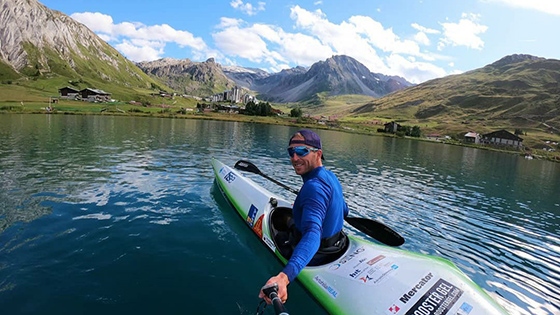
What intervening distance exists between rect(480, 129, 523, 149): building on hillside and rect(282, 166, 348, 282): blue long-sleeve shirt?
149872 mm

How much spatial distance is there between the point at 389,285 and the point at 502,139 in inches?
6238

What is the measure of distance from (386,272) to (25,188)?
19250mm

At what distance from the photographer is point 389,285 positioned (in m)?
6.96

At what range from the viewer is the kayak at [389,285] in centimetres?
640

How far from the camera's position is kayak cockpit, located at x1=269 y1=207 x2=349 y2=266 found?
7.94 meters

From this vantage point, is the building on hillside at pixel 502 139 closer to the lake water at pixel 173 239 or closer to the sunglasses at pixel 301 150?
the lake water at pixel 173 239

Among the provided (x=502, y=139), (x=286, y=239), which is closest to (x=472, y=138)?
(x=502, y=139)

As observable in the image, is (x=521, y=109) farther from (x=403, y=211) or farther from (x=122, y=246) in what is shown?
(x=122, y=246)

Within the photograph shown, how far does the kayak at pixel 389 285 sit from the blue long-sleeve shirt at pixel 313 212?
4.43 ft

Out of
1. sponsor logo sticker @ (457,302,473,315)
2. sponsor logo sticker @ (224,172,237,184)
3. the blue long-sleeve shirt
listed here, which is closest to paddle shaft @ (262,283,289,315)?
the blue long-sleeve shirt

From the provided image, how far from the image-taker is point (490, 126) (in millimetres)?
178625

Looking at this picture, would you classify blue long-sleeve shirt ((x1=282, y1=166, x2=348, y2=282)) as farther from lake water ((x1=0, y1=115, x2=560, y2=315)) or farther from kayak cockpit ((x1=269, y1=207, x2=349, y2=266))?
lake water ((x1=0, y1=115, x2=560, y2=315))

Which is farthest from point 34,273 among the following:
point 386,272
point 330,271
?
point 386,272

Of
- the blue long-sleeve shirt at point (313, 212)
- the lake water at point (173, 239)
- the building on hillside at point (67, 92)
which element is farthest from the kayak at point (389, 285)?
the building on hillside at point (67, 92)
